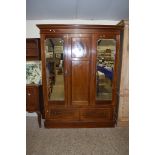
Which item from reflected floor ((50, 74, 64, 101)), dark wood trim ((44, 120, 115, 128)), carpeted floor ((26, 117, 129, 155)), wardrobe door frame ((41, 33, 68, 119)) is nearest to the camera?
carpeted floor ((26, 117, 129, 155))

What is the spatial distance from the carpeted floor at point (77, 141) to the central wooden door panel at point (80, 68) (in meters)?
0.56

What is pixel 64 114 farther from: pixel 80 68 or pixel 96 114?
pixel 80 68

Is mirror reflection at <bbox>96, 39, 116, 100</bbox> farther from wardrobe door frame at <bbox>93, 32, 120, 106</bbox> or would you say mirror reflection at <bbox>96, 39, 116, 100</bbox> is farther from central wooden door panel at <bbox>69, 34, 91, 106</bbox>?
central wooden door panel at <bbox>69, 34, 91, 106</bbox>

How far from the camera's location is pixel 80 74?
3.42 m

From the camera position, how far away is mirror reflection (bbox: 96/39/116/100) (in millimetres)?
3367

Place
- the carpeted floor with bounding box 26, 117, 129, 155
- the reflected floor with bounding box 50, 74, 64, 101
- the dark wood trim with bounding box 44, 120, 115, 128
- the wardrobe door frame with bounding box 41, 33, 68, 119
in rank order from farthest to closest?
the dark wood trim with bounding box 44, 120, 115, 128, the reflected floor with bounding box 50, 74, 64, 101, the wardrobe door frame with bounding box 41, 33, 68, 119, the carpeted floor with bounding box 26, 117, 129, 155

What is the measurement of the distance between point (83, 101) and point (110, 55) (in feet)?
3.19

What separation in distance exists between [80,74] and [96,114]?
81 cm

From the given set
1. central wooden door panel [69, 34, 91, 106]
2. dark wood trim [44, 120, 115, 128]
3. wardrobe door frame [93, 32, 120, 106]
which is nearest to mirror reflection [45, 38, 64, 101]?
central wooden door panel [69, 34, 91, 106]

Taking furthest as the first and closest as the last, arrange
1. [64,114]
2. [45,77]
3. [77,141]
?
[64,114] < [45,77] < [77,141]

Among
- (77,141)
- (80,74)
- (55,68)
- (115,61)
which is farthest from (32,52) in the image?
(77,141)

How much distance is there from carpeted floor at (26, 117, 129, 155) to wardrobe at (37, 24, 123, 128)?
195 millimetres
